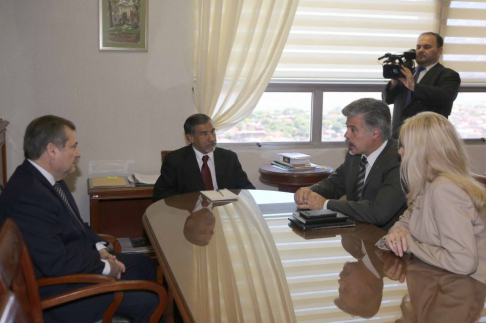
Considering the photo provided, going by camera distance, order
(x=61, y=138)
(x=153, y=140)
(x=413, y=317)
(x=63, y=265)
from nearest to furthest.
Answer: (x=413, y=317)
(x=63, y=265)
(x=61, y=138)
(x=153, y=140)

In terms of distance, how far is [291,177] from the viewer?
4543 millimetres

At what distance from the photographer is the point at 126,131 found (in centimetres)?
469

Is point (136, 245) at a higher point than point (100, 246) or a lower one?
lower

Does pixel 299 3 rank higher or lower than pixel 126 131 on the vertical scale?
higher

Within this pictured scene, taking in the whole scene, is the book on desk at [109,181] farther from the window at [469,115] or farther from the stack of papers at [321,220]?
the window at [469,115]

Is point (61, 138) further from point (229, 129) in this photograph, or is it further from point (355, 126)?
point (229, 129)

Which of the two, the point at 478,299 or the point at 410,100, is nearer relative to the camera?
the point at 478,299

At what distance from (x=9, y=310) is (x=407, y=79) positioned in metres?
3.86

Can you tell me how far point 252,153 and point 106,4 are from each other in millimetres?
1758

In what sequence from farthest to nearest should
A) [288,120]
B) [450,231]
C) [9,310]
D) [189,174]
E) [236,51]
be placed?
[288,120] → [236,51] → [189,174] → [450,231] → [9,310]

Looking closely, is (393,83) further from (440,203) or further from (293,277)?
(293,277)

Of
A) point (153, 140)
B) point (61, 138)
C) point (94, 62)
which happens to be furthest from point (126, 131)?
point (61, 138)

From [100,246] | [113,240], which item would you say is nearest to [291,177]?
[113,240]

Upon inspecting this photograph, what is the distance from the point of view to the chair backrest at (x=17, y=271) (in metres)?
1.73
